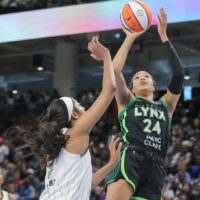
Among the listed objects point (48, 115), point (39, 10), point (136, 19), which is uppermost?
point (39, 10)

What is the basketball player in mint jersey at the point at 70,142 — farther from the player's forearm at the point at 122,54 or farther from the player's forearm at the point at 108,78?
the player's forearm at the point at 122,54

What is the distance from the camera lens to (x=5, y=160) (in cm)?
1535

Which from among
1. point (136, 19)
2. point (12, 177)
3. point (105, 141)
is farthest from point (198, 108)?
point (136, 19)

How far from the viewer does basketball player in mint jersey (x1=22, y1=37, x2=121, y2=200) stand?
404cm

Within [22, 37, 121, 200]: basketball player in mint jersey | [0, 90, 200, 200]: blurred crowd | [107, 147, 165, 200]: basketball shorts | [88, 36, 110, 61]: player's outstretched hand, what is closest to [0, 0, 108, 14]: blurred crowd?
[0, 90, 200, 200]: blurred crowd

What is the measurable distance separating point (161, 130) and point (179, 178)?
278 inches

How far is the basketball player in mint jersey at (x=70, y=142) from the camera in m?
4.04

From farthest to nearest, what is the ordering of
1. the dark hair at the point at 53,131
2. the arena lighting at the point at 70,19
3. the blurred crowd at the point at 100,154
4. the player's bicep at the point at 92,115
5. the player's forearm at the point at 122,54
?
the arena lighting at the point at 70,19
the blurred crowd at the point at 100,154
the player's forearm at the point at 122,54
the dark hair at the point at 53,131
the player's bicep at the point at 92,115

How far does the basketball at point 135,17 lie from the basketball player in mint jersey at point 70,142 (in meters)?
0.96

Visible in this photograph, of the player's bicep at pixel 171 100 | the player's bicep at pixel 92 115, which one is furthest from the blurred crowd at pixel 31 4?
the player's bicep at pixel 92 115

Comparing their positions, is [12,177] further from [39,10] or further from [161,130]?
[161,130]

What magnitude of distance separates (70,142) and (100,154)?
1057 cm

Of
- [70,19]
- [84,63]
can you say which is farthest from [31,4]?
[84,63]

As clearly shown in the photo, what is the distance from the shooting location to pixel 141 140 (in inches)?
A: 197
